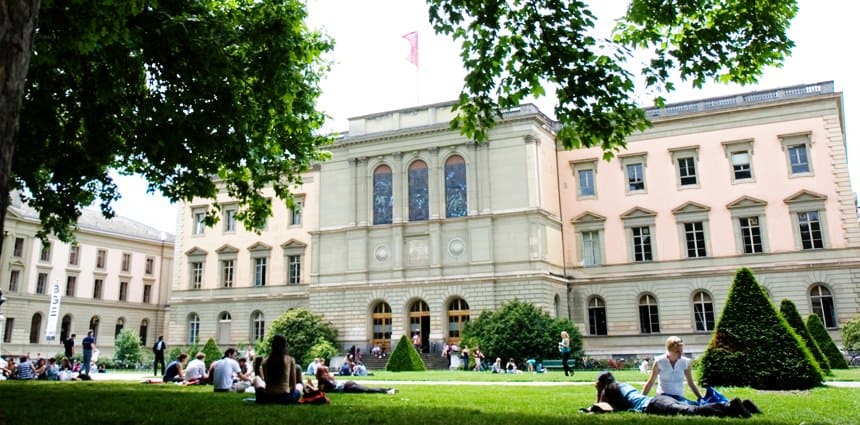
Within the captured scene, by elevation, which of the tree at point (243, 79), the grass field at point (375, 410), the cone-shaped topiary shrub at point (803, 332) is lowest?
the grass field at point (375, 410)

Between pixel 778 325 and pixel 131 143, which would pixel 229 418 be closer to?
pixel 131 143

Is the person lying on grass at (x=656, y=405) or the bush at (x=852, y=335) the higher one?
the bush at (x=852, y=335)

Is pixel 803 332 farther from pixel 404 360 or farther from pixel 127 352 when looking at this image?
pixel 127 352

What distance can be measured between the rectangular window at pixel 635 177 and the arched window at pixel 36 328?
1862 inches

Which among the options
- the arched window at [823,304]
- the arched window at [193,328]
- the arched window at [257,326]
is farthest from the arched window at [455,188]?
the arched window at [193,328]

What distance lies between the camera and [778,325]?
15.5 metres

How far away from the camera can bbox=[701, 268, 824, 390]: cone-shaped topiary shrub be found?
49.2 feet

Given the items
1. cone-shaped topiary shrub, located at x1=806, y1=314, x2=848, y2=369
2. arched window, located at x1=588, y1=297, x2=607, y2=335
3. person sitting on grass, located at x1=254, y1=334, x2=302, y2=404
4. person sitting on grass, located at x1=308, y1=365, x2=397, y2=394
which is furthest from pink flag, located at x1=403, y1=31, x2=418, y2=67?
person sitting on grass, located at x1=254, y1=334, x2=302, y2=404

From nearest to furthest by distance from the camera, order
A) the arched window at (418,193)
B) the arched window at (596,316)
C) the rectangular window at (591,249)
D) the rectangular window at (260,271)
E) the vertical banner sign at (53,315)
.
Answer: the arched window at (596,316) → the rectangular window at (591,249) → the arched window at (418,193) → the rectangular window at (260,271) → the vertical banner sign at (53,315)

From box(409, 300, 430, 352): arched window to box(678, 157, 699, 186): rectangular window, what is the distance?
16660mm

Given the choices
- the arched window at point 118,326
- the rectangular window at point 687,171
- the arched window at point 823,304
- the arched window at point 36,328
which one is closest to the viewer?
the arched window at point 823,304

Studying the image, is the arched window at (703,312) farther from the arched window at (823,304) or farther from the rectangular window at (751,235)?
the arched window at (823,304)

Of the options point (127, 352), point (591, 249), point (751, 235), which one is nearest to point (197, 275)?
point (127, 352)

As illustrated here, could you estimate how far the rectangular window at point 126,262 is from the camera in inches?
2474
